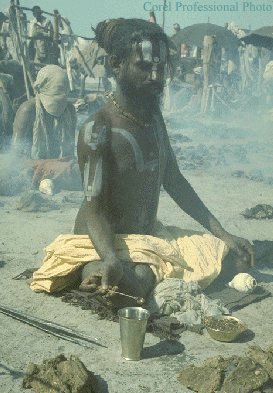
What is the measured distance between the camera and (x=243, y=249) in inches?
195

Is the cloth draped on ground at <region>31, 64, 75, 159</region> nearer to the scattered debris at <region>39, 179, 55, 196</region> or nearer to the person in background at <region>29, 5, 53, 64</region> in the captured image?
the scattered debris at <region>39, 179, 55, 196</region>

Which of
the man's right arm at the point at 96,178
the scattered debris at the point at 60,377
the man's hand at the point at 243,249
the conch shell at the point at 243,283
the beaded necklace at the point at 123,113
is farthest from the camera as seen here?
the man's hand at the point at 243,249

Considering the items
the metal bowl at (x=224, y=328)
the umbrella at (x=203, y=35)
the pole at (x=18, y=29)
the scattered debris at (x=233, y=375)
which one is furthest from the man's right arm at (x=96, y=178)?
the umbrella at (x=203, y=35)

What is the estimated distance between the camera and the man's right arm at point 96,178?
4239mm

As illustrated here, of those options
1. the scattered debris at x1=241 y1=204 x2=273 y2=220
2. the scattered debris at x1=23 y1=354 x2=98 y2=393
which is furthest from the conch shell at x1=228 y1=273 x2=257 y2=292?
the scattered debris at x1=241 y1=204 x2=273 y2=220

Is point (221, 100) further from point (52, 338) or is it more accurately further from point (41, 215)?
point (52, 338)

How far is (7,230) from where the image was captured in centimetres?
663

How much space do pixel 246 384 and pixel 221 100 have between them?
19514 millimetres

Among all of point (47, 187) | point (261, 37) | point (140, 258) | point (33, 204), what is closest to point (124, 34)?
point (140, 258)

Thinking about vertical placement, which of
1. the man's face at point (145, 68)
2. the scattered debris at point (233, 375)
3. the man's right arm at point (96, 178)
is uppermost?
the man's face at point (145, 68)

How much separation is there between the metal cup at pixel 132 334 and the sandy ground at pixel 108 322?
0.22 feet

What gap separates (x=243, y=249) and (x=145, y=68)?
194 cm

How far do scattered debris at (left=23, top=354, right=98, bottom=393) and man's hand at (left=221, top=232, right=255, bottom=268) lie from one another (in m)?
2.20

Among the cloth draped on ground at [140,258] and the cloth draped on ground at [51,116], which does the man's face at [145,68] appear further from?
the cloth draped on ground at [51,116]
